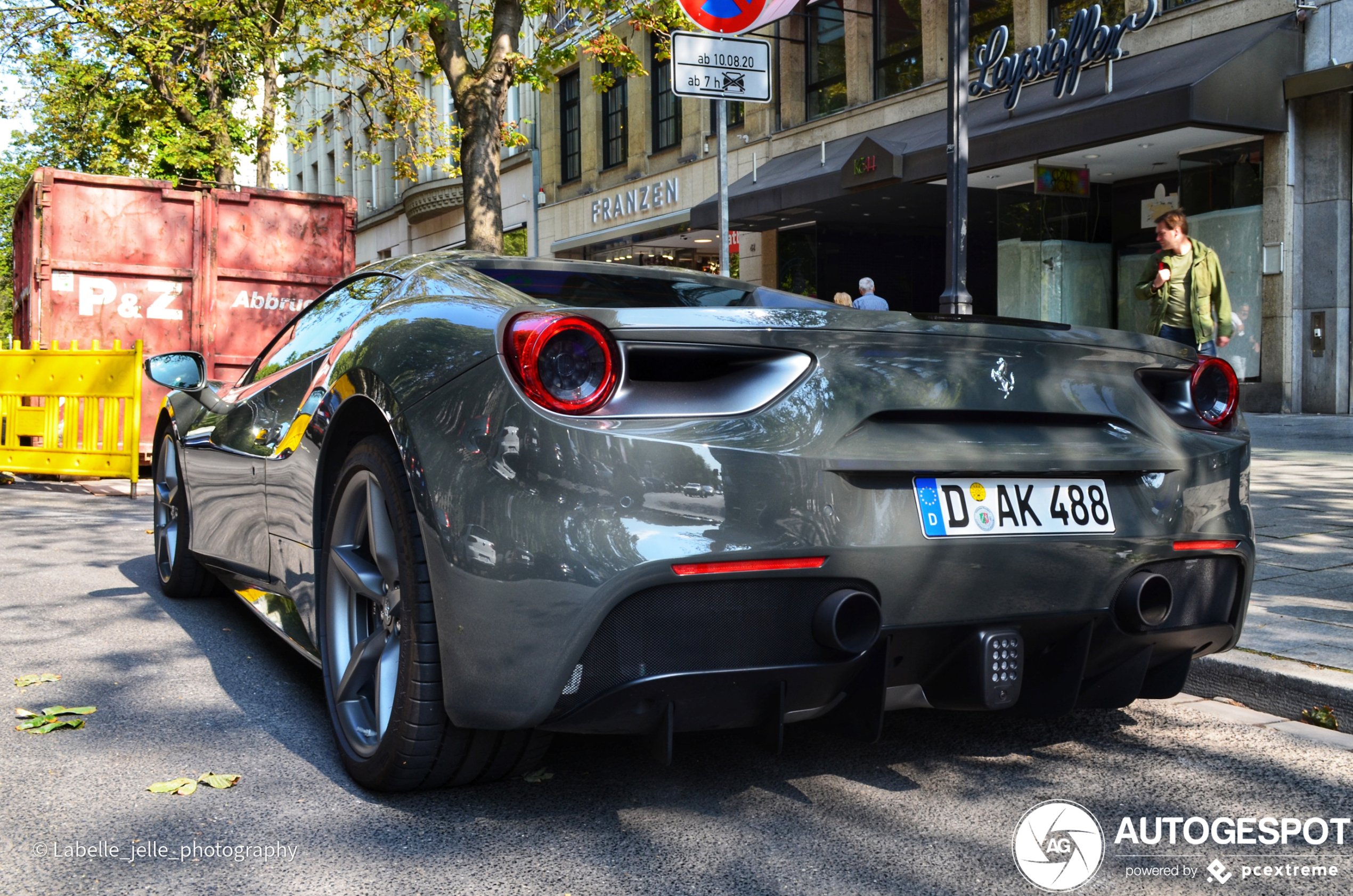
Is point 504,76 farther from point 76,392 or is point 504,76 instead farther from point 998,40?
point 998,40

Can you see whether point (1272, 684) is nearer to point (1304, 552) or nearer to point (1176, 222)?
point (1304, 552)

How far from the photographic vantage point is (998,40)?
52.7 ft

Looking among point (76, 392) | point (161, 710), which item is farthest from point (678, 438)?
point (76, 392)

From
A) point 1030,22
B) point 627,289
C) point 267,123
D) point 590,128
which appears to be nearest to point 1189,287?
point 627,289

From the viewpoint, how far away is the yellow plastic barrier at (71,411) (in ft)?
34.6

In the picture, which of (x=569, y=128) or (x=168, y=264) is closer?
(x=168, y=264)

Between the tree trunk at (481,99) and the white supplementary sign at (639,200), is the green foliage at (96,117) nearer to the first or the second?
the white supplementary sign at (639,200)

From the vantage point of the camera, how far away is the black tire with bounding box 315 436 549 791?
8.45 ft

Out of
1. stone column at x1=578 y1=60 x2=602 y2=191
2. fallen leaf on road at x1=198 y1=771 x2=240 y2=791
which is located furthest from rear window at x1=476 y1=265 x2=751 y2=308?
stone column at x1=578 y1=60 x2=602 y2=191

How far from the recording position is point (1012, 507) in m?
2.62

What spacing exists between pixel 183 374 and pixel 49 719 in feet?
5.96

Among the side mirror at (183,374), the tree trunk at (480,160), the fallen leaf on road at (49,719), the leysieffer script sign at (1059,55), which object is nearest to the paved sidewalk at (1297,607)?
the fallen leaf on road at (49,719)

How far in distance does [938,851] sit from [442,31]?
11.4 meters

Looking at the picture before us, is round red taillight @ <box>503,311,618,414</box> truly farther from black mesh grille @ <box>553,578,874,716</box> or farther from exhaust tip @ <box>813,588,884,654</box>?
exhaust tip @ <box>813,588,884,654</box>
